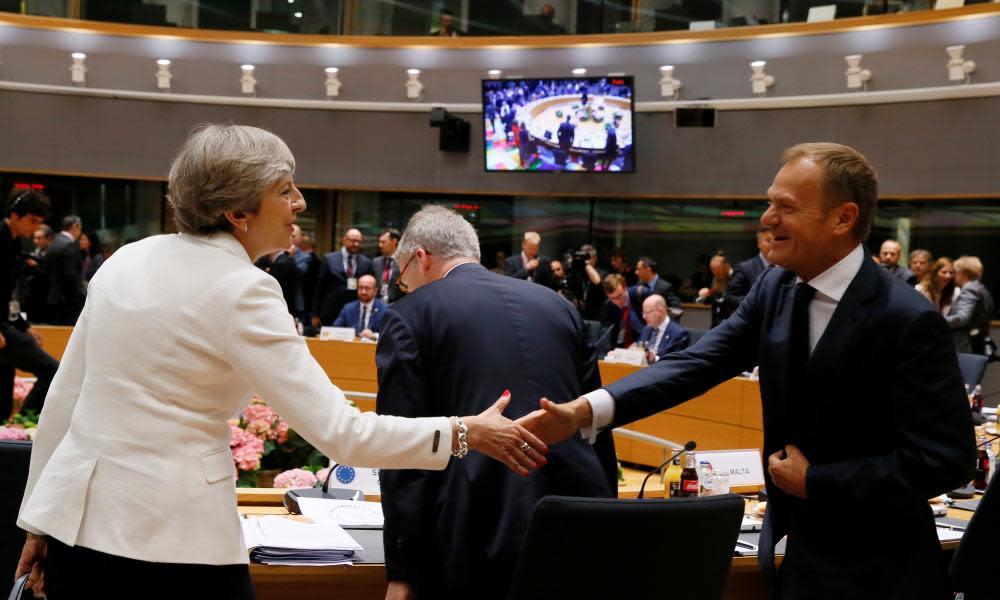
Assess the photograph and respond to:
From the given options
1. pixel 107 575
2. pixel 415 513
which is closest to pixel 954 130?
pixel 415 513

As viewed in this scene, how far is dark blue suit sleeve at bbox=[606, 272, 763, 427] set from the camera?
7.93 feet

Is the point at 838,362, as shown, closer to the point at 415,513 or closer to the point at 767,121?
the point at 415,513

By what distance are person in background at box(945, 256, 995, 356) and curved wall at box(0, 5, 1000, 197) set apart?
9.77ft

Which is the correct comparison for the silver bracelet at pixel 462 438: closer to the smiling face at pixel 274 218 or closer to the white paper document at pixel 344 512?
the smiling face at pixel 274 218

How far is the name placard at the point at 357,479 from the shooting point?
129 inches

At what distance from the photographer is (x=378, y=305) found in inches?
379

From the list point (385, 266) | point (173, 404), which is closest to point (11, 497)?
point (173, 404)

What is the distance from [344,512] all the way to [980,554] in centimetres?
156

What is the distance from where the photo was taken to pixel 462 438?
211cm

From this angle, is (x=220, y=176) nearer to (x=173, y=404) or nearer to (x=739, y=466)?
(x=173, y=404)

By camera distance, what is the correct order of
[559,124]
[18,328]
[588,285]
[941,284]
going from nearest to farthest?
[18,328] < [941,284] < [588,285] < [559,124]

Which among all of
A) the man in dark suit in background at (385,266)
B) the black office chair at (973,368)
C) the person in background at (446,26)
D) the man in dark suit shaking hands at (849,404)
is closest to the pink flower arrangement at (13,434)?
the man in dark suit shaking hands at (849,404)

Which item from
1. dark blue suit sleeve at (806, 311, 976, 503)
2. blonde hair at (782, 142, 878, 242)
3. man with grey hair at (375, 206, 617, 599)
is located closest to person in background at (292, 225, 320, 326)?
man with grey hair at (375, 206, 617, 599)

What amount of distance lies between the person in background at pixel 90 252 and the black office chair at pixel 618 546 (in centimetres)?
1085
